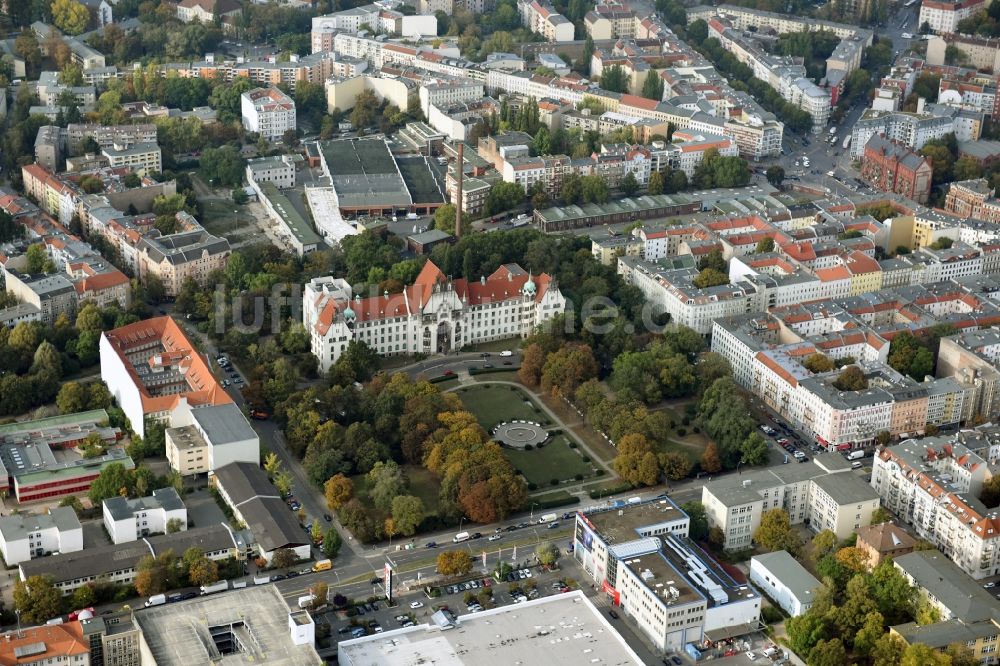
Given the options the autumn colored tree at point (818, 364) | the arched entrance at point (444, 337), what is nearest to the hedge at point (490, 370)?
the arched entrance at point (444, 337)

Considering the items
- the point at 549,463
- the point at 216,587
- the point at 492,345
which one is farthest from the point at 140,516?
the point at 492,345

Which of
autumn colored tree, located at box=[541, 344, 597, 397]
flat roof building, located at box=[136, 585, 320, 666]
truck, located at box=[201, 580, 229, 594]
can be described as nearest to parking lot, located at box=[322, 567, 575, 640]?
flat roof building, located at box=[136, 585, 320, 666]

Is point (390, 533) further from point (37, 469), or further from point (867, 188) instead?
point (867, 188)

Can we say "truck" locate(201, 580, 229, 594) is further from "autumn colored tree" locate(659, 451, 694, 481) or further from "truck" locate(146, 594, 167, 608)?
"autumn colored tree" locate(659, 451, 694, 481)

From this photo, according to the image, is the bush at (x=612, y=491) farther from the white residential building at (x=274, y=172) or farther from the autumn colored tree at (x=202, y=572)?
the white residential building at (x=274, y=172)

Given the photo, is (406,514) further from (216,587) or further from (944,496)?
(944,496)
